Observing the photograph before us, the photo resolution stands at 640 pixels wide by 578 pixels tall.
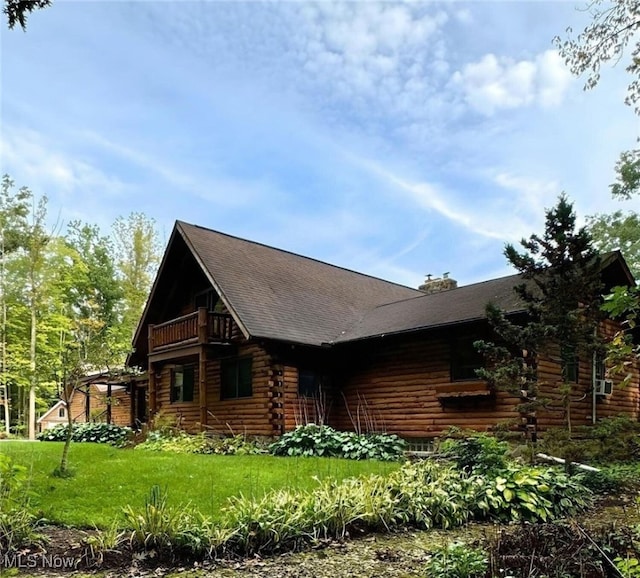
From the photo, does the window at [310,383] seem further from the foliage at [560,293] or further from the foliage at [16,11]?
the foliage at [16,11]

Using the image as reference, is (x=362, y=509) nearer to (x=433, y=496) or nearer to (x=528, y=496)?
(x=433, y=496)

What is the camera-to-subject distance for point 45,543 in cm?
482

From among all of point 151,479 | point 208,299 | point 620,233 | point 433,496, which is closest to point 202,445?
point 151,479

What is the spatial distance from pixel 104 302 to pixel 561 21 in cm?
2737

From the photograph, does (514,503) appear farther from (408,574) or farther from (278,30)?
(278,30)

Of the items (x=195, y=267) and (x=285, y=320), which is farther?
(x=195, y=267)

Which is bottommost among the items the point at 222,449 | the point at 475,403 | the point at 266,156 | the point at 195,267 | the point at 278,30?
the point at 222,449

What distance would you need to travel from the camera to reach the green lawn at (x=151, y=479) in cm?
622

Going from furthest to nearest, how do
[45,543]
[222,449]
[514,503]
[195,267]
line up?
[195,267], [222,449], [514,503], [45,543]

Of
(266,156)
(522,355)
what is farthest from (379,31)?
(522,355)

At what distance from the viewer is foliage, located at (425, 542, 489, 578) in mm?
3848

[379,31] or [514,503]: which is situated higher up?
[379,31]

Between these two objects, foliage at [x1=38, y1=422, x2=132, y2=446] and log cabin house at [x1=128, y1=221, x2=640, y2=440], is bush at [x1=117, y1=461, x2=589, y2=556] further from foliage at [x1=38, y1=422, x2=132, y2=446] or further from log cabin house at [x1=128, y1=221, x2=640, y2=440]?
foliage at [x1=38, y1=422, x2=132, y2=446]

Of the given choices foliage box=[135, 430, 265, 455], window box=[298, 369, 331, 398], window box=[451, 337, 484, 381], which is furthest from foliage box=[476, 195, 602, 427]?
window box=[298, 369, 331, 398]
